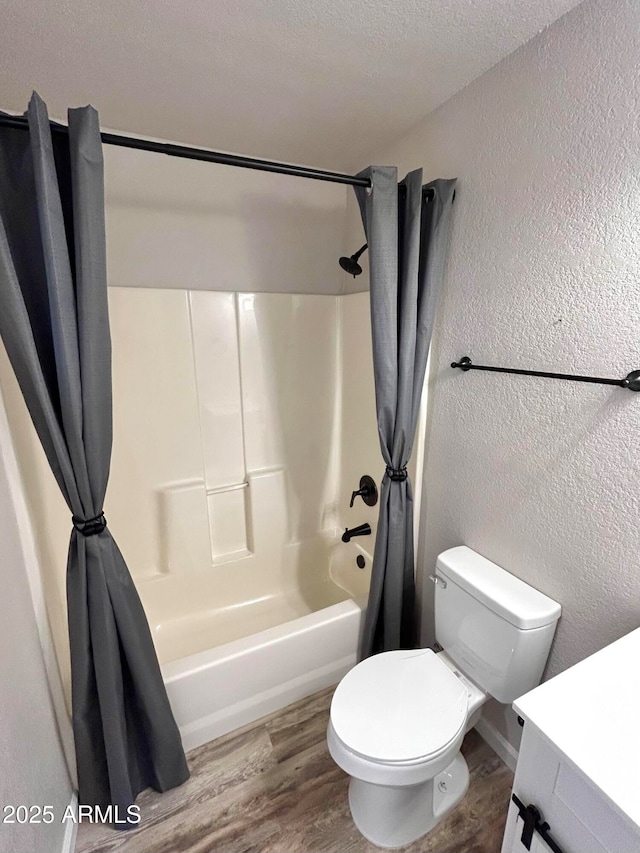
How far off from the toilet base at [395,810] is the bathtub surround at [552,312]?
370 millimetres

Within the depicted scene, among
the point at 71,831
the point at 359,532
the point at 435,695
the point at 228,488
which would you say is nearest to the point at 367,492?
the point at 359,532

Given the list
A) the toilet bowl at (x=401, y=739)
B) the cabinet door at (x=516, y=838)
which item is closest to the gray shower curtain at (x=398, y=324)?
the toilet bowl at (x=401, y=739)

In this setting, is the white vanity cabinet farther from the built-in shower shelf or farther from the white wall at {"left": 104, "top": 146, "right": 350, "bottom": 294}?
the white wall at {"left": 104, "top": 146, "right": 350, "bottom": 294}

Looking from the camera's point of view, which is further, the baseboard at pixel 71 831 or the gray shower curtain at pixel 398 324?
the gray shower curtain at pixel 398 324

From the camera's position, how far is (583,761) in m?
0.66

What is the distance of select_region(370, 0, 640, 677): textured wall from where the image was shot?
97 centimetres

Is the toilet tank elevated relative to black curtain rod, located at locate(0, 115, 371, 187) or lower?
lower

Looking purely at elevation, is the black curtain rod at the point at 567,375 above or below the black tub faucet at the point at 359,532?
above

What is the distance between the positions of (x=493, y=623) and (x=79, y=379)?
1.39 metres

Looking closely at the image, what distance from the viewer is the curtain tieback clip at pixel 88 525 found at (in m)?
1.11

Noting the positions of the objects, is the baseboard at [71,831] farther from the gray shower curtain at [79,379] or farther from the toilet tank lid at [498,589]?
the toilet tank lid at [498,589]

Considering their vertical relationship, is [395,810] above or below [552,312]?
below

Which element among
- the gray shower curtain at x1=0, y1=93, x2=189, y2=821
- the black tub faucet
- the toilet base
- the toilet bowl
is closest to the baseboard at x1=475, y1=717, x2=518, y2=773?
the toilet bowl

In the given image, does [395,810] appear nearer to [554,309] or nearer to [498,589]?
[498,589]
